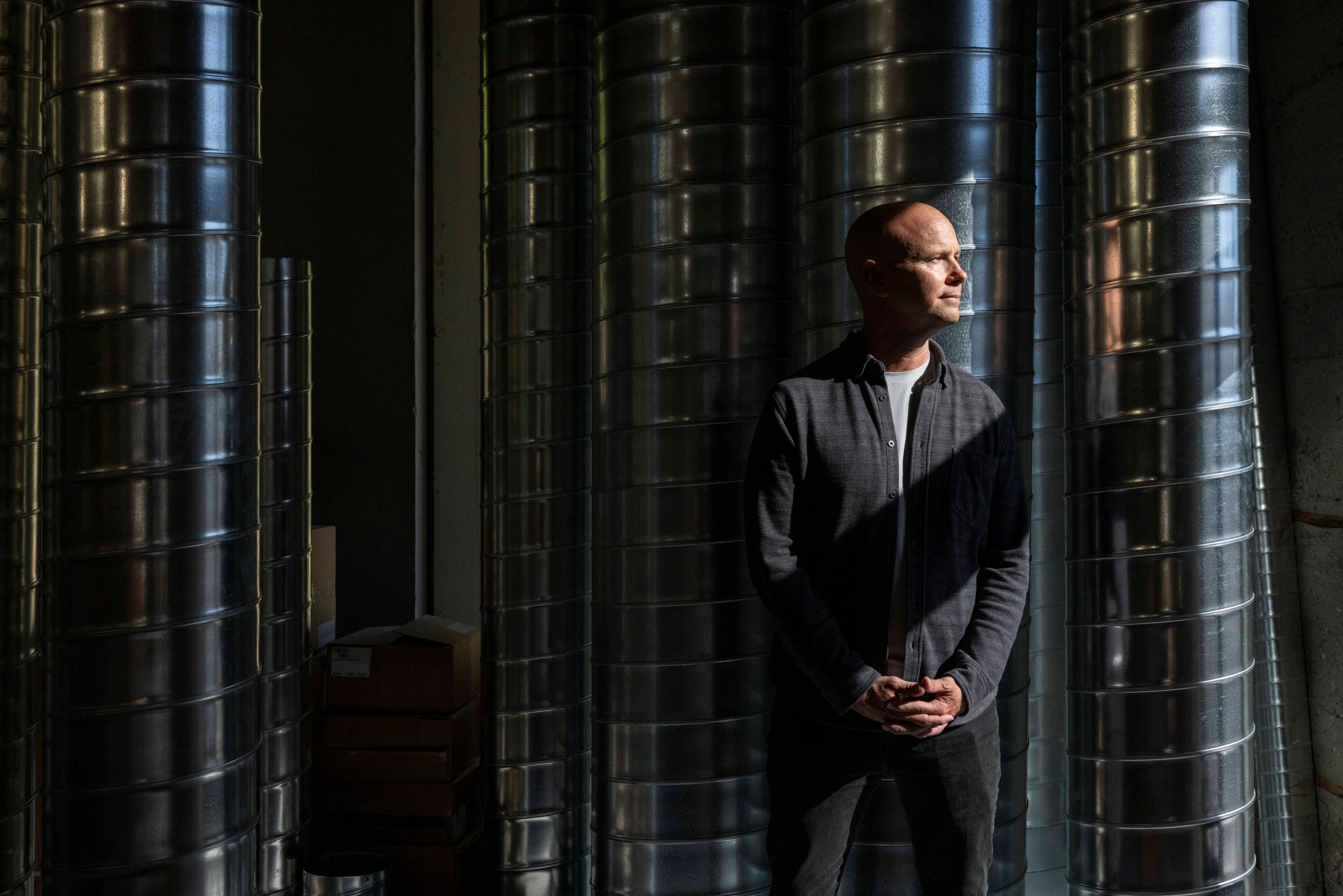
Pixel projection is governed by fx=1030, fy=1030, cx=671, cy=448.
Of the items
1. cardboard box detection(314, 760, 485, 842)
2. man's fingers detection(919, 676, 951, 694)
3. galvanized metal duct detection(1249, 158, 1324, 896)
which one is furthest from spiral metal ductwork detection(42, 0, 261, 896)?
galvanized metal duct detection(1249, 158, 1324, 896)

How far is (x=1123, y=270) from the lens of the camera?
1.71 m

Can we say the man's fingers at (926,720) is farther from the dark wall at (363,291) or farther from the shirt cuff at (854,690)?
the dark wall at (363,291)

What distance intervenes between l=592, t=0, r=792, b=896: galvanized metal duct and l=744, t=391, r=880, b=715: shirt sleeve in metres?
0.55

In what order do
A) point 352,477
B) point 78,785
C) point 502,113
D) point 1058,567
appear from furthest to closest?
1. point 352,477
2. point 502,113
3. point 1058,567
4. point 78,785

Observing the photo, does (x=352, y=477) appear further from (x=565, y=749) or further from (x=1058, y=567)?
(x=1058, y=567)

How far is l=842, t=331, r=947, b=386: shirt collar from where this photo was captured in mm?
1334

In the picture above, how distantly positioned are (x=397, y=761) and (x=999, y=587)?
6.48 feet

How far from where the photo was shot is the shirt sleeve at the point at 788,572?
1.24 meters

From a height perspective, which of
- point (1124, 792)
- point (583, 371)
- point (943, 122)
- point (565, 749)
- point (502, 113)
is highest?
point (502, 113)

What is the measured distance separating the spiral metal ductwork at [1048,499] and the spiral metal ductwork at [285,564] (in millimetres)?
1746

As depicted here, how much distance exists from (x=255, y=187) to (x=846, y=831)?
1336mm

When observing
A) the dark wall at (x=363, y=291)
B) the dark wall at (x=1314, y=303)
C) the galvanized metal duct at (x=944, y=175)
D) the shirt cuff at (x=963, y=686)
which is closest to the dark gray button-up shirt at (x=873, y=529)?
the shirt cuff at (x=963, y=686)

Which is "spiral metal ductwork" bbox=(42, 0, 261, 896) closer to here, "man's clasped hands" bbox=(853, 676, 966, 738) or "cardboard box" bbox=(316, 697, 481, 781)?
"man's clasped hands" bbox=(853, 676, 966, 738)

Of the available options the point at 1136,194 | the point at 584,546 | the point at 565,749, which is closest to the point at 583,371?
the point at 584,546
